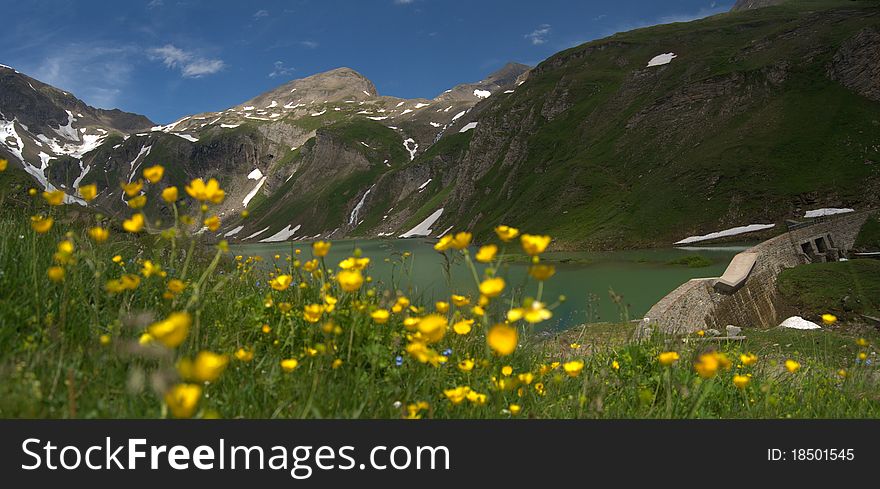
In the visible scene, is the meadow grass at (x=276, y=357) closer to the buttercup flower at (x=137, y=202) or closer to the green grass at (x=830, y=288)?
the buttercup flower at (x=137, y=202)

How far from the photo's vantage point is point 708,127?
8375 cm

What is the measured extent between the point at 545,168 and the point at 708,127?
3810 centimetres

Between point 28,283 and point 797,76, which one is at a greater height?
point 797,76

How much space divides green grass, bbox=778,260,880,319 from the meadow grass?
75.2 ft

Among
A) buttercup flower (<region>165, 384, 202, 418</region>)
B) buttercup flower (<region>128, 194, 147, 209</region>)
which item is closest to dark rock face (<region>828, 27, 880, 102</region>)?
buttercup flower (<region>128, 194, 147, 209</region>)

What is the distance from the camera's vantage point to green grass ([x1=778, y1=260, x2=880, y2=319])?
2266cm

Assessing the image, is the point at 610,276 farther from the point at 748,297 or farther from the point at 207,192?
the point at 207,192

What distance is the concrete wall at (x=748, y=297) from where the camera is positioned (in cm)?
1886

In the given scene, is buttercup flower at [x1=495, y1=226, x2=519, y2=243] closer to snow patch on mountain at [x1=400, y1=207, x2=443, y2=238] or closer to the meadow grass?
the meadow grass

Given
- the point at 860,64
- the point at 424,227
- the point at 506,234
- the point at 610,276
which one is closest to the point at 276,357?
the point at 506,234

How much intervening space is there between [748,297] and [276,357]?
2802 cm

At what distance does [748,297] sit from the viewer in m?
25.0
